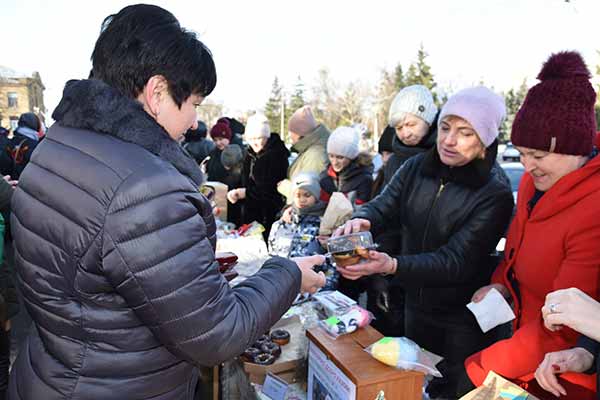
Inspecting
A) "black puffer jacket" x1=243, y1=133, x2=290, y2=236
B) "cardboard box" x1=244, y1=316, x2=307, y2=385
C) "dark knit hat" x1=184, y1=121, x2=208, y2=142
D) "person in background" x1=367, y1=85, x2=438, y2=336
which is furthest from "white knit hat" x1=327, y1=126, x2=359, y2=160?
"dark knit hat" x1=184, y1=121, x2=208, y2=142

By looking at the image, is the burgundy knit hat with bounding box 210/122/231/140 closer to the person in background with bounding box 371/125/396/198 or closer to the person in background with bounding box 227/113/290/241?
the person in background with bounding box 227/113/290/241

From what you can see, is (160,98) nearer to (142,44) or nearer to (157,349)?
(142,44)

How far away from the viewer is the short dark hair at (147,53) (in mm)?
1014

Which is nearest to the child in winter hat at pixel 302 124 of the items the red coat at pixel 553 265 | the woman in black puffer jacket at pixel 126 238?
the red coat at pixel 553 265

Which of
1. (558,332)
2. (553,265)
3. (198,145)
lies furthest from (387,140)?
(198,145)

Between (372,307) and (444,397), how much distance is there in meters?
1.21

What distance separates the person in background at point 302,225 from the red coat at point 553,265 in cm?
147

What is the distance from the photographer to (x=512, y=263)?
1752 millimetres

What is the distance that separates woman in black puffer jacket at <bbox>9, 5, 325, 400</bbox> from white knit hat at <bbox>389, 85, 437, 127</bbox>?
6.56 feet

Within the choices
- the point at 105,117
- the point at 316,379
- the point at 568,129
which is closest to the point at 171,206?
the point at 105,117

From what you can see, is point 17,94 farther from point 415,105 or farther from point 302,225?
point 415,105

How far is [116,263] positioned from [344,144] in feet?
9.35

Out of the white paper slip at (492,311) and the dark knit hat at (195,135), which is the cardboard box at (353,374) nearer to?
the white paper slip at (492,311)

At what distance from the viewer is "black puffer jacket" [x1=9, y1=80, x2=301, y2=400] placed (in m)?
0.90
